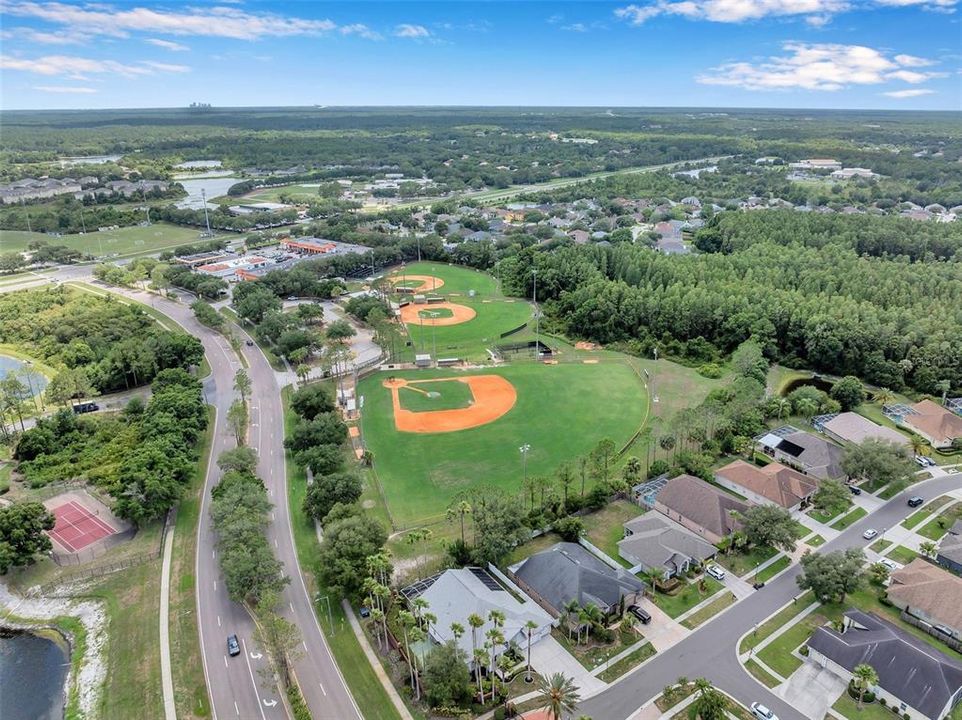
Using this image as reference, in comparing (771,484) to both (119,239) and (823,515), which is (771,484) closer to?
(823,515)

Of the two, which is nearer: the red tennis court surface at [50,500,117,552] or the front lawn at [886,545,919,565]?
the front lawn at [886,545,919,565]

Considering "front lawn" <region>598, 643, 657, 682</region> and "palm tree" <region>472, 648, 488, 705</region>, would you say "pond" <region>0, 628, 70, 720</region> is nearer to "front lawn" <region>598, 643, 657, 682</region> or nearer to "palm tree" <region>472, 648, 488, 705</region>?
"palm tree" <region>472, 648, 488, 705</region>

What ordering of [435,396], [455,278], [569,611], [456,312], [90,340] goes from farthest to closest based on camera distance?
[455,278] < [456,312] < [90,340] < [435,396] < [569,611]

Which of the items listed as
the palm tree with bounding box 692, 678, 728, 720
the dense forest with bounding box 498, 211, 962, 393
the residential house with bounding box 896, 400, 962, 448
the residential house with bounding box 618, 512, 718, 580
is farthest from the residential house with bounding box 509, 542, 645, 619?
the dense forest with bounding box 498, 211, 962, 393

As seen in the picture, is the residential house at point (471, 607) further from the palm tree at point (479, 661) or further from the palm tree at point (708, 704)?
the palm tree at point (708, 704)

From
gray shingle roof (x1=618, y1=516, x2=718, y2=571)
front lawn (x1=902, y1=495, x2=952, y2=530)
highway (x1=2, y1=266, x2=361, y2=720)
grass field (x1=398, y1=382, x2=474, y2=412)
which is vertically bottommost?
highway (x1=2, y1=266, x2=361, y2=720)

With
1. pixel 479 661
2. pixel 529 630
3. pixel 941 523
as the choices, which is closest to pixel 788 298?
pixel 941 523

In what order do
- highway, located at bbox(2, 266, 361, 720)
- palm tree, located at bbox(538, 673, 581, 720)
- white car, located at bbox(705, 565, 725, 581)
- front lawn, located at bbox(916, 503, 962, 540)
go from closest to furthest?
palm tree, located at bbox(538, 673, 581, 720)
highway, located at bbox(2, 266, 361, 720)
white car, located at bbox(705, 565, 725, 581)
front lawn, located at bbox(916, 503, 962, 540)
